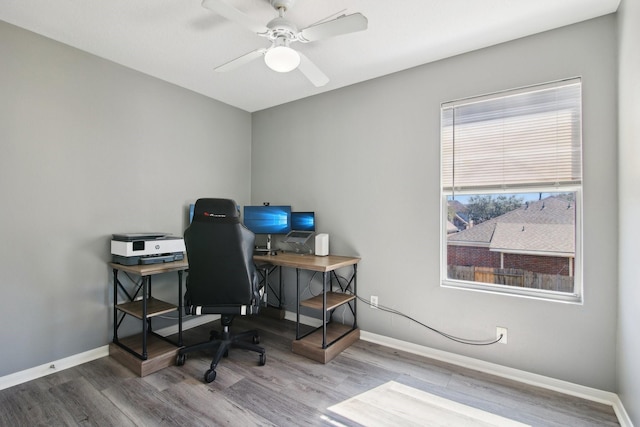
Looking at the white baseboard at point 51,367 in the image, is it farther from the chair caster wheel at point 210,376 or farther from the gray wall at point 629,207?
the gray wall at point 629,207

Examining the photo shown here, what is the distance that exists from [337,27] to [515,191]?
1797 mm

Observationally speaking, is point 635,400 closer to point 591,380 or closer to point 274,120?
point 591,380

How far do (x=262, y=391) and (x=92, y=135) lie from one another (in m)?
2.53

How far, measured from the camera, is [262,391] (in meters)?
2.17

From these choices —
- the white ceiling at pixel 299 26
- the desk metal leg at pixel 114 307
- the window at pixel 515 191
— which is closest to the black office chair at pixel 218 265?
the desk metal leg at pixel 114 307

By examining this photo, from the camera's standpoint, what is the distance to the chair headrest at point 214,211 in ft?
7.48

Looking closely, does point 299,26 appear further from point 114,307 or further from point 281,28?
point 114,307

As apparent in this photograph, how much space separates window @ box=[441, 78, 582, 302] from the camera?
220 centimetres

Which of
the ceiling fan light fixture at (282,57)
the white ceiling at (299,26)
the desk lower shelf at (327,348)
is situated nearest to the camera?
the ceiling fan light fixture at (282,57)

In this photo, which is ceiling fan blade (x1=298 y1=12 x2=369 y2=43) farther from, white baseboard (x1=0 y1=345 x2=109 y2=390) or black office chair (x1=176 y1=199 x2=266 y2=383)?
white baseboard (x1=0 y1=345 x2=109 y2=390)

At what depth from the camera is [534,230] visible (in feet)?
7.65

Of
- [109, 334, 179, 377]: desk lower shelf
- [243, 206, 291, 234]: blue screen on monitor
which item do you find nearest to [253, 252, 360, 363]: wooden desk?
[243, 206, 291, 234]: blue screen on monitor

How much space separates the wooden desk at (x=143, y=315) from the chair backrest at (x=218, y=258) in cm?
30

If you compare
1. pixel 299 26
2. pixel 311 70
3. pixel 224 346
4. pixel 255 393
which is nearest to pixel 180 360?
pixel 224 346
